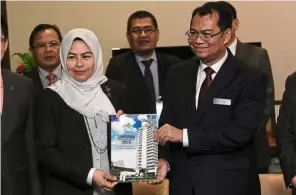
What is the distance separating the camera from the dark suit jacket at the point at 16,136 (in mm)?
2264

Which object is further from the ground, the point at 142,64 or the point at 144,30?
the point at 144,30

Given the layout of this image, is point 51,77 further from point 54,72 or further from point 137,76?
point 137,76

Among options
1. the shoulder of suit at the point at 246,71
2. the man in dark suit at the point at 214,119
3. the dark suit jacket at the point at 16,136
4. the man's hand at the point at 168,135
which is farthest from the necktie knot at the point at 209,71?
the dark suit jacket at the point at 16,136

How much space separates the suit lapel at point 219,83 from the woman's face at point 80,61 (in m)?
0.55

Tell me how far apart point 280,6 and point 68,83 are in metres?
3.29

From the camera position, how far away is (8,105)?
2287 mm

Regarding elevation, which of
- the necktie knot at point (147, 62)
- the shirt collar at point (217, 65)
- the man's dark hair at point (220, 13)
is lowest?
the shirt collar at point (217, 65)

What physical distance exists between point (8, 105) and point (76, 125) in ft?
1.03

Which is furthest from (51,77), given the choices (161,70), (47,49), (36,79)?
(161,70)

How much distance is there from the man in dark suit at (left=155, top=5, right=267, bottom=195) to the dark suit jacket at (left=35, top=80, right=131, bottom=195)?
1.15 ft

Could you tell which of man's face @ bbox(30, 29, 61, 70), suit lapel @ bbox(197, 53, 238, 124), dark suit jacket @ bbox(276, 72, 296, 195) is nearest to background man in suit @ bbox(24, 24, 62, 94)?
man's face @ bbox(30, 29, 61, 70)

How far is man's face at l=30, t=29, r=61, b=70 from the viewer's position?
363cm

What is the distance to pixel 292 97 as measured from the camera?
249 cm

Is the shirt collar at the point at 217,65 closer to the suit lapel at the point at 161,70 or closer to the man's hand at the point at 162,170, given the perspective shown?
the man's hand at the point at 162,170
